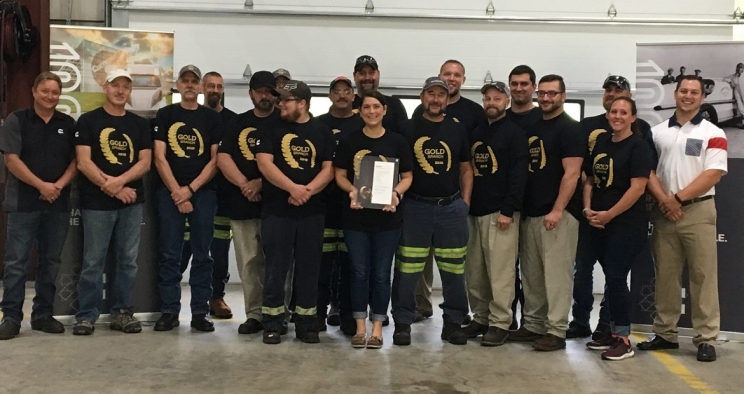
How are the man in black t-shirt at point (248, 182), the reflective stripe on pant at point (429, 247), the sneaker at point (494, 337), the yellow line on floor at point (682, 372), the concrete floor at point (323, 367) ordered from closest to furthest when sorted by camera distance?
the concrete floor at point (323, 367), the yellow line on floor at point (682, 372), the reflective stripe on pant at point (429, 247), the sneaker at point (494, 337), the man in black t-shirt at point (248, 182)

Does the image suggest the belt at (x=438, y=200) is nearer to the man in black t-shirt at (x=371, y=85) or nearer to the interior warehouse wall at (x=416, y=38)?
the man in black t-shirt at (x=371, y=85)

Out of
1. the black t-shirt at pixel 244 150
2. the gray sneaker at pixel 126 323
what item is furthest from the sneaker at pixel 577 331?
the gray sneaker at pixel 126 323

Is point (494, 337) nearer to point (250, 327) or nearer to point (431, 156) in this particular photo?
point (431, 156)

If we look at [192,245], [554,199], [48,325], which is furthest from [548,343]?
[48,325]

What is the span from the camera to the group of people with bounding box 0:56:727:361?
5.52m

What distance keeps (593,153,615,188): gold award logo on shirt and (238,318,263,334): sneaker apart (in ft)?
9.46

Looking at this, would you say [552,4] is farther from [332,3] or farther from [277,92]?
[277,92]

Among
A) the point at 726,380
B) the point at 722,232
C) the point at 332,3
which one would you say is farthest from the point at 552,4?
the point at 726,380

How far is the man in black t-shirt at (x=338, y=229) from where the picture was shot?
5.98 meters

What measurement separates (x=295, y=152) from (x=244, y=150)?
1.75 ft

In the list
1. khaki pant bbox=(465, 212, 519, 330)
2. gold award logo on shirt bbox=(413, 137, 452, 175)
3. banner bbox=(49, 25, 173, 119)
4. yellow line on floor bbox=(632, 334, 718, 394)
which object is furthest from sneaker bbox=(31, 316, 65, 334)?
yellow line on floor bbox=(632, 334, 718, 394)

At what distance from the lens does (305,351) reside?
214 inches

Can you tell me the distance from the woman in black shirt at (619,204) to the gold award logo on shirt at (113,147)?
3544 millimetres

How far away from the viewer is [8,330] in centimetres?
566
